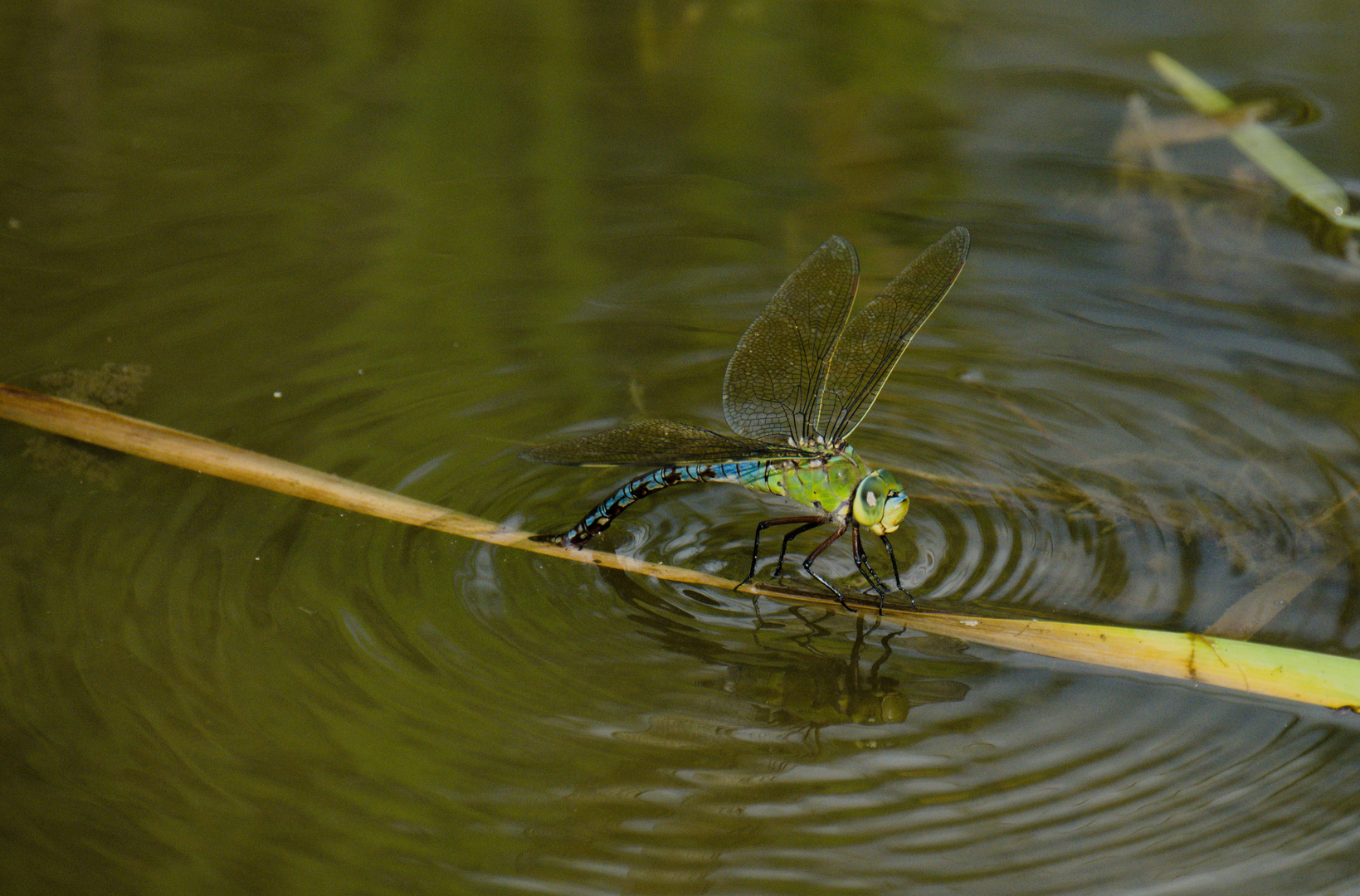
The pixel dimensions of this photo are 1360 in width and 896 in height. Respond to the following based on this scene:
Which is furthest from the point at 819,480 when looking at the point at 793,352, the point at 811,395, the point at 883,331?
the point at 883,331

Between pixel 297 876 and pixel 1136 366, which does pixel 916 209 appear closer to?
pixel 1136 366

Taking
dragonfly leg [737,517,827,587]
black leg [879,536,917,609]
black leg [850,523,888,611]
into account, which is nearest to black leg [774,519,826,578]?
dragonfly leg [737,517,827,587]

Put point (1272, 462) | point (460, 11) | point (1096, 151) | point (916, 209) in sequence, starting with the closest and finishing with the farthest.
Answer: point (1272, 462)
point (916, 209)
point (1096, 151)
point (460, 11)

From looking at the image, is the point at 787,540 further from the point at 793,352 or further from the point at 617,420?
the point at 617,420

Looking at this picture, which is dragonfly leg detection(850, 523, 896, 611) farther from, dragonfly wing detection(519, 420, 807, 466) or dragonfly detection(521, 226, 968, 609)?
dragonfly wing detection(519, 420, 807, 466)

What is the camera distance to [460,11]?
7531mm

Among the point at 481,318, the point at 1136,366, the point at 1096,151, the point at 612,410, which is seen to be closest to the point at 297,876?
the point at 612,410

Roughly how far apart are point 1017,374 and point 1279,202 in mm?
2195

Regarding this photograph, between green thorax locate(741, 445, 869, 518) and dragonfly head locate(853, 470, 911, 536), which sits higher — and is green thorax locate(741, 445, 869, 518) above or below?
below

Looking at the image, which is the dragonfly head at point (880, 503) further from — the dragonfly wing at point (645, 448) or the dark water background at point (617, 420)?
the dragonfly wing at point (645, 448)

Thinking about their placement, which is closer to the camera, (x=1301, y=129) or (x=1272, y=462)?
(x=1272, y=462)

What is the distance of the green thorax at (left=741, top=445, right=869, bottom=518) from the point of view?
3.85m

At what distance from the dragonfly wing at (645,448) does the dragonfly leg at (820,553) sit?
0.39 metres

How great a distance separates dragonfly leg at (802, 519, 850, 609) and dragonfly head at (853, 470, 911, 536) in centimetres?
14
